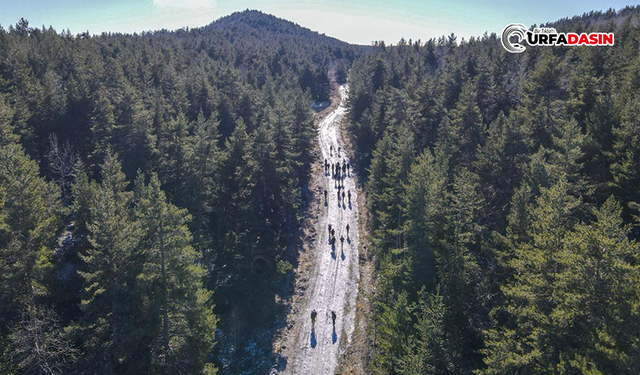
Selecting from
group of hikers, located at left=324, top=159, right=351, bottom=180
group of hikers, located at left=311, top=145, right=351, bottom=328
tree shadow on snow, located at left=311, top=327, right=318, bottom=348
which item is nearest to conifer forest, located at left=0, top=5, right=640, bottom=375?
tree shadow on snow, located at left=311, top=327, right=318, bottom=348

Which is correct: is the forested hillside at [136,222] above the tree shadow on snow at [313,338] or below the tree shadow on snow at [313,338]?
above

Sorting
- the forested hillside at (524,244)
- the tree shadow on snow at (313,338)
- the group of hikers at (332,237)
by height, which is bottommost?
the tree shadow on snow at (313,338)

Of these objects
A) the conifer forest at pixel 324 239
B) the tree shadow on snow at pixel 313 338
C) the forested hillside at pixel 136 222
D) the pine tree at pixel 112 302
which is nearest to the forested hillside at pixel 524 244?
the conifer forest at pixel 324 239

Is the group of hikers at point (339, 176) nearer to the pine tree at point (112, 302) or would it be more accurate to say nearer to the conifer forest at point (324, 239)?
the conifer forest at point (324, 239)

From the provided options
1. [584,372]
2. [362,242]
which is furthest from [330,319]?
[584,372]

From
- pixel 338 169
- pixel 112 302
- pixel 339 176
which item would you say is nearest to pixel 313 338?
pixel 112 302

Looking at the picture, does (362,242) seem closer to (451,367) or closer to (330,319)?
(330,319)

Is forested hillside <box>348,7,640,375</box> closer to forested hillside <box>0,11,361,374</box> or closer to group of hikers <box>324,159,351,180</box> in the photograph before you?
forested hillside <box>0,11,361,374</box>
